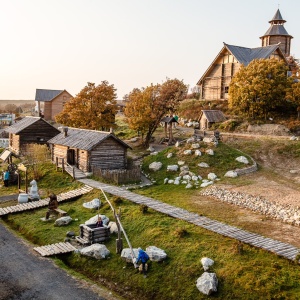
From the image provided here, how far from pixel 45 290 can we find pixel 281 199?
16164mm

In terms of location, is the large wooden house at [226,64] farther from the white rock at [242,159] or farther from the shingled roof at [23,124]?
the shingled roof at [23,124]

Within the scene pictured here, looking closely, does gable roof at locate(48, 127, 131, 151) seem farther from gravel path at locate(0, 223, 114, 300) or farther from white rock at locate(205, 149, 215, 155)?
gravel path at locate(0, 223, 114, 300)

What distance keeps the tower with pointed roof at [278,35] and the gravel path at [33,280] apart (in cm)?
6704

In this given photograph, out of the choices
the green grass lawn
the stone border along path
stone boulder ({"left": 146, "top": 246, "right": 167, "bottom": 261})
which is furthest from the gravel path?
the stone border along path

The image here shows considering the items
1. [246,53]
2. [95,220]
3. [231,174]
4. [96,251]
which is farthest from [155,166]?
[246,53]

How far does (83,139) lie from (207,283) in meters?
23.5

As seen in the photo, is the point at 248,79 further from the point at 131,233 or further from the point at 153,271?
the point at 153,271

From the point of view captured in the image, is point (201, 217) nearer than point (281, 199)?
Yes

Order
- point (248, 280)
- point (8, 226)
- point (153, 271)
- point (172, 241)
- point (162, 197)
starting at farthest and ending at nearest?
point (162, 197) → point (8, 226) → point (172, 241) → point (153, 271) → point (248, 280)

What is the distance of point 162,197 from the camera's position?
27.4 meters

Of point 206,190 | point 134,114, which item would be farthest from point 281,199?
point 134,114

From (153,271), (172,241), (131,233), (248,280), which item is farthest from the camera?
(131,233)

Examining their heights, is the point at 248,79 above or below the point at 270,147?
above

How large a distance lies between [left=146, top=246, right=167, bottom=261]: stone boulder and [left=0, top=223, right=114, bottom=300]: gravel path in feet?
9.50
